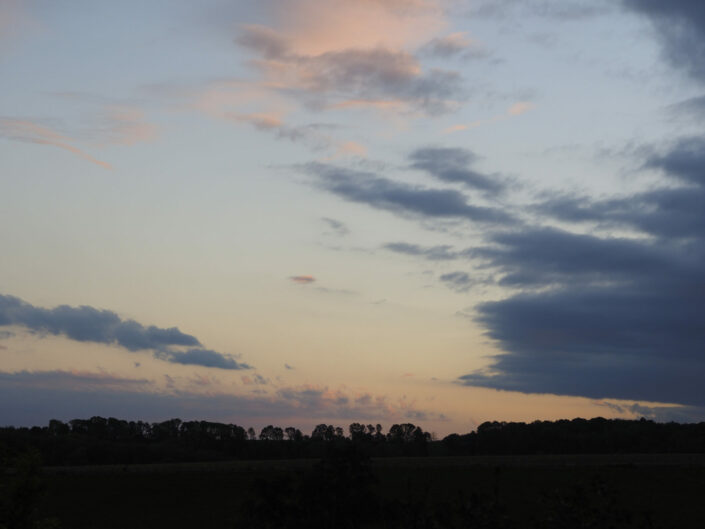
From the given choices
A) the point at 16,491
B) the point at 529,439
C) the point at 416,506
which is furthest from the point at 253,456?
the point at 416,506

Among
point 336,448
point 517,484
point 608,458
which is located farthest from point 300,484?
point 608,458

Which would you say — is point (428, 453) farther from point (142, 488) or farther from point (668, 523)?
point (668, 523)

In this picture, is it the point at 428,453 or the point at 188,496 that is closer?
the point at 188,496

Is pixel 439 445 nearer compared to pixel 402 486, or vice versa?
pixel 402 486

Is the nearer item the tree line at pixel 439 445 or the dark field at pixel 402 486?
the dark field at pixel 402 486

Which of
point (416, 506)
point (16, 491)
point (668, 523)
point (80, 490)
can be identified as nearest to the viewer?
point (416, 506)

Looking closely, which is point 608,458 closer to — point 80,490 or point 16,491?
point 80,490

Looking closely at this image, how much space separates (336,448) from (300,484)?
1593mm

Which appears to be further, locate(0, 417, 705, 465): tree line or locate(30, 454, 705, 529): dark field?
locate(0, 417, 705, 465): tree line

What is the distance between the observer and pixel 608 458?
103 m

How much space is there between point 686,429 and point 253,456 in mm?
88126

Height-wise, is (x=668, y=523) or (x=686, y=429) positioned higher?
(x=686, y=429)

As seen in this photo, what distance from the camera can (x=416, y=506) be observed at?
78.9ft

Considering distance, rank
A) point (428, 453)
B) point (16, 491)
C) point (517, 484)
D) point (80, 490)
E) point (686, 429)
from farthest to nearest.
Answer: point (428, 453), point (686, 429), point (80, 490), point (517, 484), point (16, 491)
